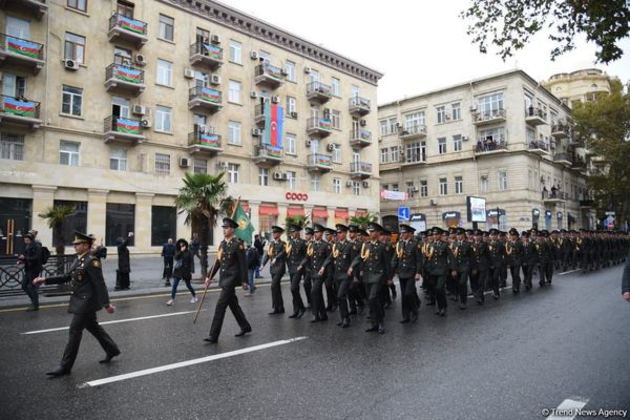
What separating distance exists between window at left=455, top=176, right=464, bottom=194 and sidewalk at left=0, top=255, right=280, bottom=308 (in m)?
29.3

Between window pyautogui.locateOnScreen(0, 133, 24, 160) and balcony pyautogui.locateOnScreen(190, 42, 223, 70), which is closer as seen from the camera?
window pyautogui.locateOnScreen(0, 133, 24, 160)

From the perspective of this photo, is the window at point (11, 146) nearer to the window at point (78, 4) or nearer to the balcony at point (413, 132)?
the window at point (78, 4)

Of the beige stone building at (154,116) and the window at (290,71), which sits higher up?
the window at (290,71)

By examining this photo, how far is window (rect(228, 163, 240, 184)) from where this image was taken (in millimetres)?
31930

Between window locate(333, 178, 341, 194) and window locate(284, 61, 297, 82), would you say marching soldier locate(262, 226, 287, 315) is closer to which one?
window locate(284, 61, 297, 82)

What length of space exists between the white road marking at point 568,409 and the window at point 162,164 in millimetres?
27395

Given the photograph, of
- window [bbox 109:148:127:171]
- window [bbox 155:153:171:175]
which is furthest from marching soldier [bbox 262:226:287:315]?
window [bbox 155:153:171:175]

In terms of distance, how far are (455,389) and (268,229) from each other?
29740mm

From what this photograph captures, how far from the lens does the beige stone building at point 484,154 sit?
139 ft

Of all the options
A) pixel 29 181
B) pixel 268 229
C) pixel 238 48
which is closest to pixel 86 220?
pixel 29 181

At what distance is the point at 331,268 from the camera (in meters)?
9.64

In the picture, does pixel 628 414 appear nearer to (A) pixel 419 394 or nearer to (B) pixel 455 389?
(B) pixel 455 389

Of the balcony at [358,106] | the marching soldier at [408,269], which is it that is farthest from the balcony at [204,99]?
the marching soldier at [408,269]

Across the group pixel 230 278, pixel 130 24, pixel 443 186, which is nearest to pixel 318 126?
pixel 130 24
